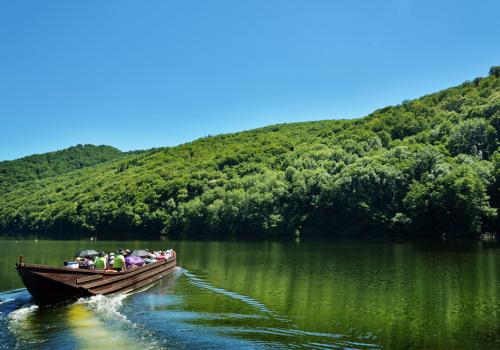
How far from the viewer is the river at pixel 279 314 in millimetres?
17969

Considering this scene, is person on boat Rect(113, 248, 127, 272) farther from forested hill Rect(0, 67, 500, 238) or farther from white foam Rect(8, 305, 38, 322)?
forested hill Rect(0, 67, 500, 238)

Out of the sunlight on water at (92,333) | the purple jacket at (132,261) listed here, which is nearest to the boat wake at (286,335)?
the sunlight on water at (92,333)

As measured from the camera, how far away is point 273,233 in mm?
119062

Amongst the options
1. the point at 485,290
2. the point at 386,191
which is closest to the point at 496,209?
the point at 386,191

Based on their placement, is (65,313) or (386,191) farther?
(386,191)

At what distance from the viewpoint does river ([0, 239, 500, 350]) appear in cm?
1797

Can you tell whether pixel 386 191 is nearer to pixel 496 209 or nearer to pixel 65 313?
pixel 496 209

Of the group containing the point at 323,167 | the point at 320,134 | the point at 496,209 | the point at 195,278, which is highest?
the point at 320,134

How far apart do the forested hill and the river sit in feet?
181

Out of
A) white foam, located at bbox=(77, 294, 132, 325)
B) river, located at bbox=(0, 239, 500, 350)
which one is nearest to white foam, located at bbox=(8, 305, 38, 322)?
river, located at bbox=(0, 239, 500, 350)

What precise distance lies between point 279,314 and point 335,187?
8839 centimetres

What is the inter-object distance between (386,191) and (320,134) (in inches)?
3541

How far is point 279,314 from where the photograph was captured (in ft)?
74.2

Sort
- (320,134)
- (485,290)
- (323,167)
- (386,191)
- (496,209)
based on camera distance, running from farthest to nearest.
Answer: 1. (320,134)
2. (323,167)
3. (386,191)
4. (496,209)
5. (485,290)
